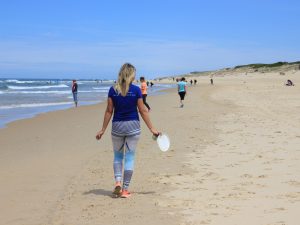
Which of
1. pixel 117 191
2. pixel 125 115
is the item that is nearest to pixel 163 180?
pixel 117 191

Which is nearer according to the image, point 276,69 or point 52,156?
point 52,156

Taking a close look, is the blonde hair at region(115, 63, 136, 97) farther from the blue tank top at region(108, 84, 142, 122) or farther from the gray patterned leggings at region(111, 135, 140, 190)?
the gray patterned leggings at region(111, 135, 140, 190)

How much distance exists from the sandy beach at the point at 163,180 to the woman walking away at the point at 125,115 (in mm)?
387

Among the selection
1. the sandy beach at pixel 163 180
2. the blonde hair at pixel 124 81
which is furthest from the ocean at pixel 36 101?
the blonde hair at pixel 124 81

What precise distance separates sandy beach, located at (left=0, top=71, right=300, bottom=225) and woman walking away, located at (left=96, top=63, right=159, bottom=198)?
1.27 ft

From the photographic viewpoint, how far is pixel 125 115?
6.08 meters

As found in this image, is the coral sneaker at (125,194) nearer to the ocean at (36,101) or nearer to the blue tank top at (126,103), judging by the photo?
the blue tank top at (126,103)

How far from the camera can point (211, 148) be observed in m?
9.73

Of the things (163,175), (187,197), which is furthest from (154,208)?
(163,175)

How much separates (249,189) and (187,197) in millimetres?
924

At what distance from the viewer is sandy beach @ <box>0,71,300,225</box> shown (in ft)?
17.2

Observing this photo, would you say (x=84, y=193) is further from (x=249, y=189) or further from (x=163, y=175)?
(x=249, y=189)

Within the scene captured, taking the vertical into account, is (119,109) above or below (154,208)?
above

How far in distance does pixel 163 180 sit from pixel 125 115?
1508 millimetres
